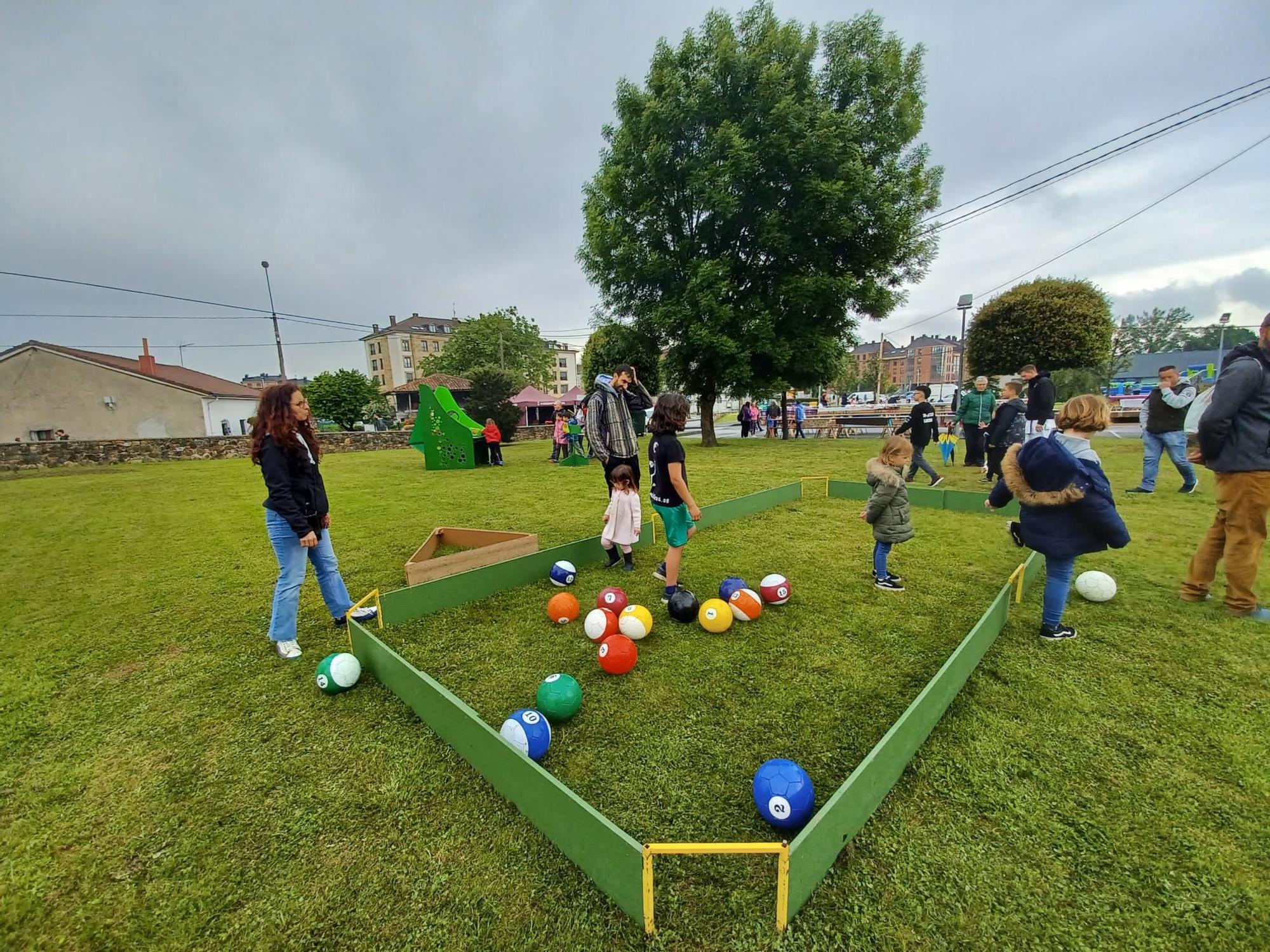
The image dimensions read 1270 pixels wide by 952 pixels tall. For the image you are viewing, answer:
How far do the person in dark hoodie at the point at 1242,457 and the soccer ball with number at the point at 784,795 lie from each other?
13.3 feet

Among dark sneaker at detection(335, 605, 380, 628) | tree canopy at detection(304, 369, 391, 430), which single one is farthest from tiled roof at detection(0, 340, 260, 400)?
dark sneaker at detection(335, 605, 380, 628)

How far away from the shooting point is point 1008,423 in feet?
28.1

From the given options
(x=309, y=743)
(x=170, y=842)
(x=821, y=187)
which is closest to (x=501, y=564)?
(x=309, y=743)

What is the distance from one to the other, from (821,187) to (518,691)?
56.1 ft

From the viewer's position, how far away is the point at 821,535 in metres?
6.61

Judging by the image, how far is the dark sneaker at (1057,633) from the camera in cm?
371

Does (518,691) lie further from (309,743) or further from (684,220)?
(684,220)

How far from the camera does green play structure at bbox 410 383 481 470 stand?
15.2 m

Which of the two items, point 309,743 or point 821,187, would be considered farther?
point 821,187

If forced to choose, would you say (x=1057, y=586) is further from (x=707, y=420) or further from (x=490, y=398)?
(x=490, y=398)

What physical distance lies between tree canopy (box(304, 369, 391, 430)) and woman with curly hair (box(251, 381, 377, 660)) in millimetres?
41968

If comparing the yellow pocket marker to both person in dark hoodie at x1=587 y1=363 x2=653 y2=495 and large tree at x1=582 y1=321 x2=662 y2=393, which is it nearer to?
person in dark hoodie at x1=587 y1=363 x2=653 y2=495

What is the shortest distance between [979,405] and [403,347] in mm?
88300

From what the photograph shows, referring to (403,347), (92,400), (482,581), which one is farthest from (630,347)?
(403,347)
